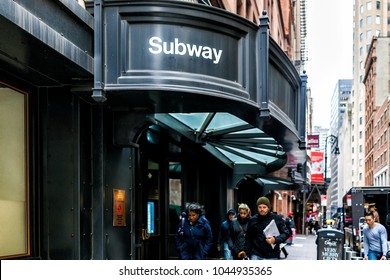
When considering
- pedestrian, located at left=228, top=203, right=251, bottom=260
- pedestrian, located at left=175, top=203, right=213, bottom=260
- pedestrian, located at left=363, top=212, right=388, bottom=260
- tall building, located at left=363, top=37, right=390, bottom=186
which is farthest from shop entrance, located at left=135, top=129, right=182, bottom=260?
tall building, located at left=363, top=37, right=390, bottom=186

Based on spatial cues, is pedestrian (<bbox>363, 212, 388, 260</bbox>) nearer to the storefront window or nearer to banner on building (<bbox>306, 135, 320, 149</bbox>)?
the storefront window

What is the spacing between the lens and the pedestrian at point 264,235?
6891 mm

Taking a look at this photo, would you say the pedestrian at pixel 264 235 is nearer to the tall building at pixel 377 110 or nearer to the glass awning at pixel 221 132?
the glass awning at pixel 221 132

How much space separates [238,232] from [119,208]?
248cm

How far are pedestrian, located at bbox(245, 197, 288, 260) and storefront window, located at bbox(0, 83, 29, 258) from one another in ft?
9.12

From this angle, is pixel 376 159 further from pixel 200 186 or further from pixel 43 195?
pixel 43 195

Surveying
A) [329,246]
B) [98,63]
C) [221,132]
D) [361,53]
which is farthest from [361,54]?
[98,63]

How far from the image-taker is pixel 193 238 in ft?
27.0

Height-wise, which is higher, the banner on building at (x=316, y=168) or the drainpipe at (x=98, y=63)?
the drainpipe at (x=98, y=63)

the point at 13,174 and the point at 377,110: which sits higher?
the point at 377,110

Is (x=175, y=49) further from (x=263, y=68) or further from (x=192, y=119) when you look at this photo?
(x=192, y=119)

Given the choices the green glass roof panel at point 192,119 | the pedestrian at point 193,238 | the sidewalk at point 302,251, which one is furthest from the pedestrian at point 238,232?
the sidewalk at point 302,251

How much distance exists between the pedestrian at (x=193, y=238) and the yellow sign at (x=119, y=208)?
3.48 feet
